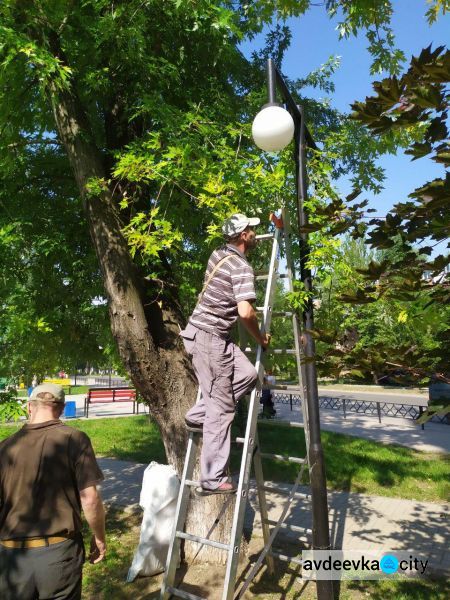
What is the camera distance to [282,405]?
22844 millimetres

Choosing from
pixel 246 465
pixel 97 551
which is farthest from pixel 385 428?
pixel 97 551

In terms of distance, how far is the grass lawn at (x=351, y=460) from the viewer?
830 cm

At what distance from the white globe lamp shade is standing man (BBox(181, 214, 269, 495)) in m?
0.87

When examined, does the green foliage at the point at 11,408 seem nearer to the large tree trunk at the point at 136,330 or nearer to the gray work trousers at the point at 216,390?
the large tree trunk at the point at 136,330

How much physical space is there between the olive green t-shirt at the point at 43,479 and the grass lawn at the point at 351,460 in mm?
5043

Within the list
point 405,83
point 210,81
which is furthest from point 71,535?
point 210,81

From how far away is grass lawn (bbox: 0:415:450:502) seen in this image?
27.2 feet

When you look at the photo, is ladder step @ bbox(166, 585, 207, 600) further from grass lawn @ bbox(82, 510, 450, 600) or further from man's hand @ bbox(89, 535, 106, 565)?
grass lawn @ bbox(82, 510, 450, 600)

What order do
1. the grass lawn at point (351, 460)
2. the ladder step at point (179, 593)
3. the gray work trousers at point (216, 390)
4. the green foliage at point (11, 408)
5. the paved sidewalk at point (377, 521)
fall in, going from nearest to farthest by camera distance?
the ladder step at point (179, 593)
the gray work trousers at point (216, 390)
the green foliage at point (11, 408)
the paved sidewalk at point (377, 521)
the grass lawn at point (351, 460)

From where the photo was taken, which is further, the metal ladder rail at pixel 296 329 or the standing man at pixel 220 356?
the metal ladder rail at pixel 296 329

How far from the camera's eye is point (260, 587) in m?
4.64

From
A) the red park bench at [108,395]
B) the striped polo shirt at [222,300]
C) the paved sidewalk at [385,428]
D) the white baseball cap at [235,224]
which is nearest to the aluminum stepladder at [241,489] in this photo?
the striped polo shirt at [222,300]

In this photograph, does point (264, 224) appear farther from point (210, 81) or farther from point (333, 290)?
point (210, 81)

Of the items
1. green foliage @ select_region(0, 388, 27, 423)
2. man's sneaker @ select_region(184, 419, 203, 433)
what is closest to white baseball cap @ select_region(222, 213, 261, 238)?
man's sneaker @ select_region(184, 419, 203, 433)
